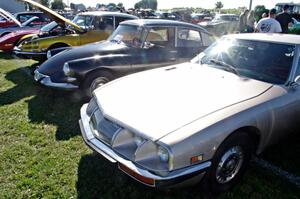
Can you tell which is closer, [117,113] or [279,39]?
[117,113]

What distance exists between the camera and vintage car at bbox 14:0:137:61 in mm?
7449

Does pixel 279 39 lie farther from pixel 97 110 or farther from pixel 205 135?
pixel 97 110

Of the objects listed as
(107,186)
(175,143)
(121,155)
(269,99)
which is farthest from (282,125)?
(107,186)

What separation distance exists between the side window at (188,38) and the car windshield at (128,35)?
93cm

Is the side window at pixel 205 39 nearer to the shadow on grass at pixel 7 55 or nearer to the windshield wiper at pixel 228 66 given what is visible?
the windshield wiper at pixel 228 66

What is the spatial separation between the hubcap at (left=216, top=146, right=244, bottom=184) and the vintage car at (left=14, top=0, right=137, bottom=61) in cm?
602

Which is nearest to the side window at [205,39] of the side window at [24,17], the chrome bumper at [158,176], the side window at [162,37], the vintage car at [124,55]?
the vintage car at [124,55]

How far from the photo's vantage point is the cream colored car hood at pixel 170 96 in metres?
2.47

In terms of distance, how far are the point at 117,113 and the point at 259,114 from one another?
1.43 m

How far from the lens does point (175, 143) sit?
221 centimetres

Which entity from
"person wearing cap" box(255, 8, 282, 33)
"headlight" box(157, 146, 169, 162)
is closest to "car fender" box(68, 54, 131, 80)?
"headlight" box(157, 146, 169, 162)

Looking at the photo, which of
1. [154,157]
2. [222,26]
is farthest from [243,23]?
[154,157]

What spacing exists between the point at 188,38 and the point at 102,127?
12.9ft

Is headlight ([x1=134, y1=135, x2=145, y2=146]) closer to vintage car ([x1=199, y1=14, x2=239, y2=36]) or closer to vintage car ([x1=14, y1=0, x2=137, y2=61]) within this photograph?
vintage car ([x1=14, y1=0, x2=137, y2=61])
